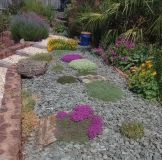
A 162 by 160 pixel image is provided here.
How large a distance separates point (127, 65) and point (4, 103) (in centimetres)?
330

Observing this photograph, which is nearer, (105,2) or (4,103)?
(4,103)

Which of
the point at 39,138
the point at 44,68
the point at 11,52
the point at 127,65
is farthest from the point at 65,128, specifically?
the point at 11,52

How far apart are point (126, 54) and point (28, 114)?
11.6 ft

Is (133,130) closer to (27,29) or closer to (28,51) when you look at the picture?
(28,51)

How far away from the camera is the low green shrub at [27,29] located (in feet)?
34.2

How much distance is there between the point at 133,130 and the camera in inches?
196

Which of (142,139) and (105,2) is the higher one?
(105,2)

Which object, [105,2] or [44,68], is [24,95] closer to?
[44,68]

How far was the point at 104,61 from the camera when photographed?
8.75m

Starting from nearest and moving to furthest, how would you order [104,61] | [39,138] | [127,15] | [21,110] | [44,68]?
[39,138] → [21,110] → [44,68] → [104,61] → [127,15]

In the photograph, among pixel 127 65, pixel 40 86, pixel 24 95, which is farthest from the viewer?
pixel 127 65

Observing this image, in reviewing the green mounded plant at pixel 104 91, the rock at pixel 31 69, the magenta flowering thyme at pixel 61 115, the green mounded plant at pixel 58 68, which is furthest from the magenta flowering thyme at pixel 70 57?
the magenta flowering thyme at pixel 61 115

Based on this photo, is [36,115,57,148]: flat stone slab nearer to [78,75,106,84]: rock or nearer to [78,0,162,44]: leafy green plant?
[78,75,106,84]: rock

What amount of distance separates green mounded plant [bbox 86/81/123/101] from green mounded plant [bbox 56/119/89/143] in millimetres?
1118
